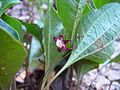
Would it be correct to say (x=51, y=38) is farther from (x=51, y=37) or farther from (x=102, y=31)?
(x=102, y=31)

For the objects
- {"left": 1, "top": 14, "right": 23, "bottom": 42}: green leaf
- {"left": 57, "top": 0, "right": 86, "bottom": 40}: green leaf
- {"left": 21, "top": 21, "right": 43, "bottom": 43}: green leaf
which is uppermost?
{"left": 1, "top": 14, "right": 23, "bottom": 42}: green leaf

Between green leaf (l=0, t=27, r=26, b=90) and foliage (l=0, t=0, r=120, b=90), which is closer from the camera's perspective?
green leaf (l=0, t=27, r=26, b=90)

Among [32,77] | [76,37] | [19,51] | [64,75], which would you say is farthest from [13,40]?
[32,77]

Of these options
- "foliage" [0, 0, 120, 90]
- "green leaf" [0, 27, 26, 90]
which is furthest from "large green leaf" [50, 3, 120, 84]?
"green leaf" [0, 27, 26, 90]

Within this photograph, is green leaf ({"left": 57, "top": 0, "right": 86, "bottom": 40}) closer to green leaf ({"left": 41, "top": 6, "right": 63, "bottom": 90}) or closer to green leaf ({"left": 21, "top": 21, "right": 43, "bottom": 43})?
green leaf ({"left": 41, "top": 6, "right": 63, "bottom": 90})

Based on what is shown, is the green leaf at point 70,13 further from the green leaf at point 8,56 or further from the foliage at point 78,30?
the green leaf at point 8,56

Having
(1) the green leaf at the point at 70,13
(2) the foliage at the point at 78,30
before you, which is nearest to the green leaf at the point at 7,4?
(2) the foliage at the point at 78,30
